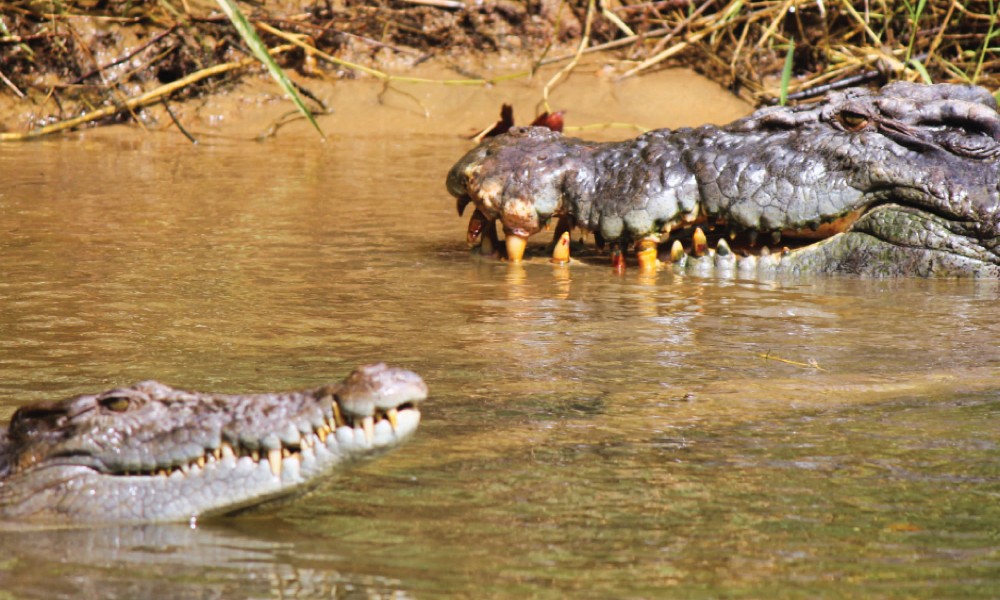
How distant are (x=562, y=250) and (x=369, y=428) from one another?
137 inches

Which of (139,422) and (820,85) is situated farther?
(820,85)

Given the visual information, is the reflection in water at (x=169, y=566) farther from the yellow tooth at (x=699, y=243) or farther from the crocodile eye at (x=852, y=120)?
the crocodile eye at (x=852, y=120)

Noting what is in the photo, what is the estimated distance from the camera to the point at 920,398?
155 inches

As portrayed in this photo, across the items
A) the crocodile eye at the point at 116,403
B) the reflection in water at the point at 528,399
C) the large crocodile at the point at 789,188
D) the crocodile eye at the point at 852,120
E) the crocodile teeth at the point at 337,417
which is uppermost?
the crocodile eye at the point at 852,120

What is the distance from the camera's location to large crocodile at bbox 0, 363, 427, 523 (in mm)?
2812

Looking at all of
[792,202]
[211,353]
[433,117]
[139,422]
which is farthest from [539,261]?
[433,117]

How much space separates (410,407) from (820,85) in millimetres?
7994

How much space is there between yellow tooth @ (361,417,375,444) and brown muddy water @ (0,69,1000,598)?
218 mm

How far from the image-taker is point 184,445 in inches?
115

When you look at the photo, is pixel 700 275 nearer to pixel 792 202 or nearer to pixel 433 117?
pixel 792 202

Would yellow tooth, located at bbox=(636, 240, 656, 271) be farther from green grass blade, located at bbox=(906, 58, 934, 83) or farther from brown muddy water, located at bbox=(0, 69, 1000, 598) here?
green grass blade, located at bbox=(906, 58, 934, 83)

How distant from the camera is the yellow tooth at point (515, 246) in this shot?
6.04m

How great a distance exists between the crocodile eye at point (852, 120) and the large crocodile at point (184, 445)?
3.62 metres

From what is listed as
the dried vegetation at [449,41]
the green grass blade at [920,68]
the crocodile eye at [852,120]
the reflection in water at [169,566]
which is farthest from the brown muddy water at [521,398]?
the green grass blade at [920,68]
